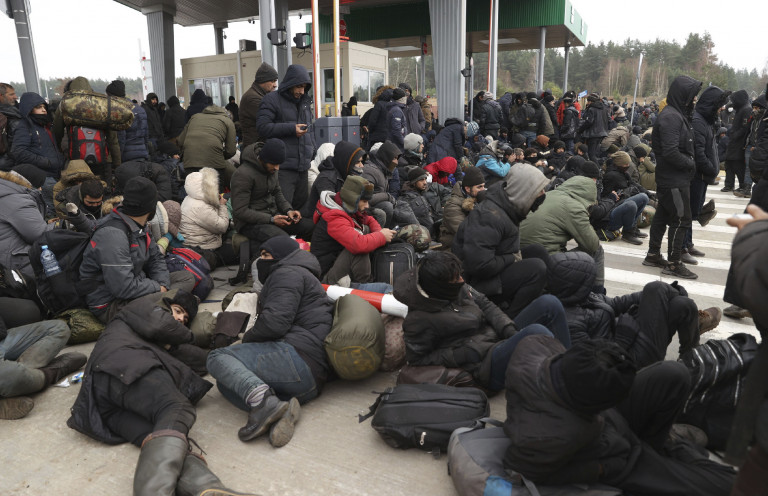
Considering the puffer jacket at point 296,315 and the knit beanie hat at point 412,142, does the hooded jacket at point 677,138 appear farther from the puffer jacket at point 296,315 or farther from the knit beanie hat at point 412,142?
the puffer jacket at point 296,315

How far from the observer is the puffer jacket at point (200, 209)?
591cm

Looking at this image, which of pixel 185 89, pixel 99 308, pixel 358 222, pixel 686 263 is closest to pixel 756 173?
pixel 686 263

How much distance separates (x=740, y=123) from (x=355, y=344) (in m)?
11.3

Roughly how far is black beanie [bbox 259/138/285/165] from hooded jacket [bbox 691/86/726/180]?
496 cm

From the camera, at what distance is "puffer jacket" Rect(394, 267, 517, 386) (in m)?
3.33

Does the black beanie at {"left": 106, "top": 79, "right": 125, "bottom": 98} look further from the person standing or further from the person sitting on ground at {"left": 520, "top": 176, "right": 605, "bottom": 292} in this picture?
the person standing

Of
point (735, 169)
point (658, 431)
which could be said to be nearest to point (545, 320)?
point (658, 431)

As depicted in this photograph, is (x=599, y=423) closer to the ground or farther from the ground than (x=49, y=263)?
closer to the ground

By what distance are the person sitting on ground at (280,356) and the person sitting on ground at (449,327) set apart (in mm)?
629

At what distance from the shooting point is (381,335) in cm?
360

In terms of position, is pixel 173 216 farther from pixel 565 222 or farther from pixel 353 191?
pixel 565 222

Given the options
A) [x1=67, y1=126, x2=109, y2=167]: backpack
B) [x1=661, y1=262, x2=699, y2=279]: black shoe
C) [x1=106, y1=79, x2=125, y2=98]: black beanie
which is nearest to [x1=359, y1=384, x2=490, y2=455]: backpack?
[x1=661, y1=262, x2=699, y2=279]: black shoe

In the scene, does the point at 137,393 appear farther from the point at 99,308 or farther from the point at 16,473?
the point at 99,308

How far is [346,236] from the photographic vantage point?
15.7 ft
